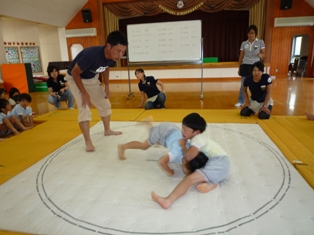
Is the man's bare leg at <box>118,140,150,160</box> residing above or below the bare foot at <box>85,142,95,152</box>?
above

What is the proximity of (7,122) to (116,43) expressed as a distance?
1.76 m

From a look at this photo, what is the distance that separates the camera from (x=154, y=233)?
1165mm

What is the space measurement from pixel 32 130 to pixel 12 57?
759cm

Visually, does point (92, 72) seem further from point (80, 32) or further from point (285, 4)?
point (285, 4)

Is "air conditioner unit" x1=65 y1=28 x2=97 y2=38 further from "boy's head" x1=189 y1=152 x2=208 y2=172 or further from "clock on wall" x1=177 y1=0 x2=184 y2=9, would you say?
"boy's head" x1=189 y1=152 x2=208 y2=172

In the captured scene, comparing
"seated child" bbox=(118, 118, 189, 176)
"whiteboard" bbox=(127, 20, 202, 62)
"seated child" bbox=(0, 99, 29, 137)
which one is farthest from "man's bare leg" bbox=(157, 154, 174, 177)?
"whiteboard" bbox=(127, 20, 202, 62)

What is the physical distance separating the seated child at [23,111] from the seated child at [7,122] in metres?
0.08

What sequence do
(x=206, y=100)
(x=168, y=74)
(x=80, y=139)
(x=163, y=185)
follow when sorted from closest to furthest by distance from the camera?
(x=163, y=185), (x=80, y=139), (x=206, y=100), (x=168, y=74)

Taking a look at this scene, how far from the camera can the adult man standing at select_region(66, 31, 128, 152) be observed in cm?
190

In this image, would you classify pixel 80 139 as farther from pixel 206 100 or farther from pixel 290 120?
pixel 206 100

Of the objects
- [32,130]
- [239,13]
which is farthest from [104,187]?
[239,13]

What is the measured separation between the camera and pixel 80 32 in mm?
9195

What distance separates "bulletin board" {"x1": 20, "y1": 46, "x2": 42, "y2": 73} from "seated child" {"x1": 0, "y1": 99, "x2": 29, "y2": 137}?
7.46 m

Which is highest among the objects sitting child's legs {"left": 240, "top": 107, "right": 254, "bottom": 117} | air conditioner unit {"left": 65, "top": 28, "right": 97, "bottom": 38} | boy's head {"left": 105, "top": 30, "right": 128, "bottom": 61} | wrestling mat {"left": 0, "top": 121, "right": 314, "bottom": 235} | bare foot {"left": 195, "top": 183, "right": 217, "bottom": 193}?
air conditioner unit {"left": 65, "top": 28, "right": 97, "bottom": 38}
